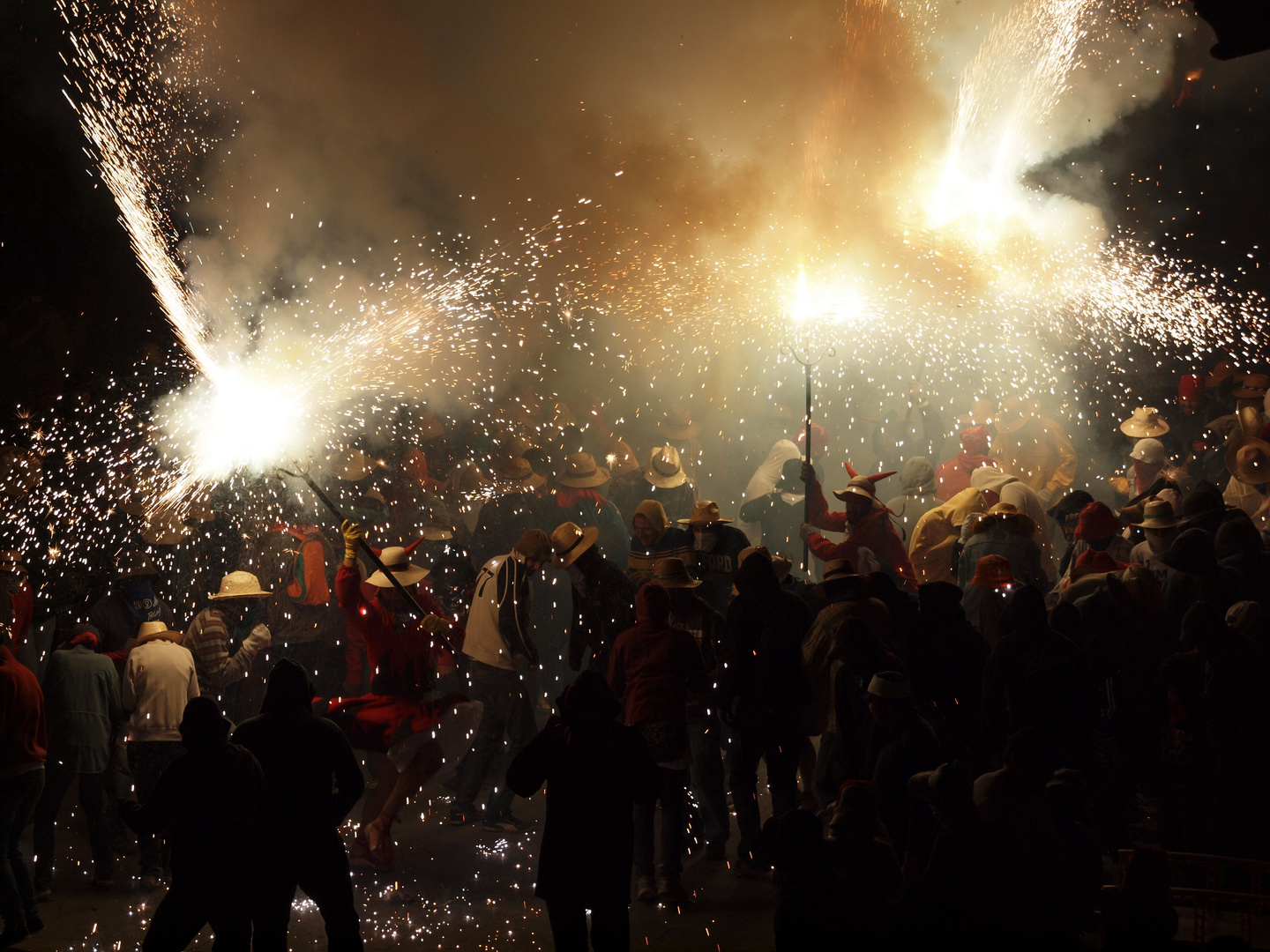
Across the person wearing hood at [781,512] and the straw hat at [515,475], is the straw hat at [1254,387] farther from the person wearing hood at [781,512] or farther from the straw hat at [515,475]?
the straw hat at [515,475]

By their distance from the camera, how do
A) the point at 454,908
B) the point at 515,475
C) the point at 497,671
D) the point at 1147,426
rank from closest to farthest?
the point at 454,908
the point at 497,671
the point at 515,475
the point at 1147,426

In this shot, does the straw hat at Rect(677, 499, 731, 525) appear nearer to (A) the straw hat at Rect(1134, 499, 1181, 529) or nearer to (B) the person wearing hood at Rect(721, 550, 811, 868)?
(B) the person wearing hood at Rect(721, 550, 811, 868)

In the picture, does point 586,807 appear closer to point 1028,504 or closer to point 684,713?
point 684,713

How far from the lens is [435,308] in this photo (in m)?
11.8

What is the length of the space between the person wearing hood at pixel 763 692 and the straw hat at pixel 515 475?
4.45 metres

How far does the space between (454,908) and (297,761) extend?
1478mm

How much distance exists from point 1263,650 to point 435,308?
9167 millimetres

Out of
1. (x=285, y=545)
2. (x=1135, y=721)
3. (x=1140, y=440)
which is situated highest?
(x=1140, y=440)

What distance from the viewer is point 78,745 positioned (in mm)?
5227

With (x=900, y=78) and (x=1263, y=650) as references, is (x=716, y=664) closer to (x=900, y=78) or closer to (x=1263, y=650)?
(x=1263, y=650)

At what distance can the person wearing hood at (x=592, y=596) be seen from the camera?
5.98m

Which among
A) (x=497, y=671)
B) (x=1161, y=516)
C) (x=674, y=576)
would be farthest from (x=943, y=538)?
(x=497, y=671)

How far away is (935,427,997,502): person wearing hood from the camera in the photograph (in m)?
9.59

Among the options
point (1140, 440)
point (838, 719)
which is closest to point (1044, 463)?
point (1140, 440)
